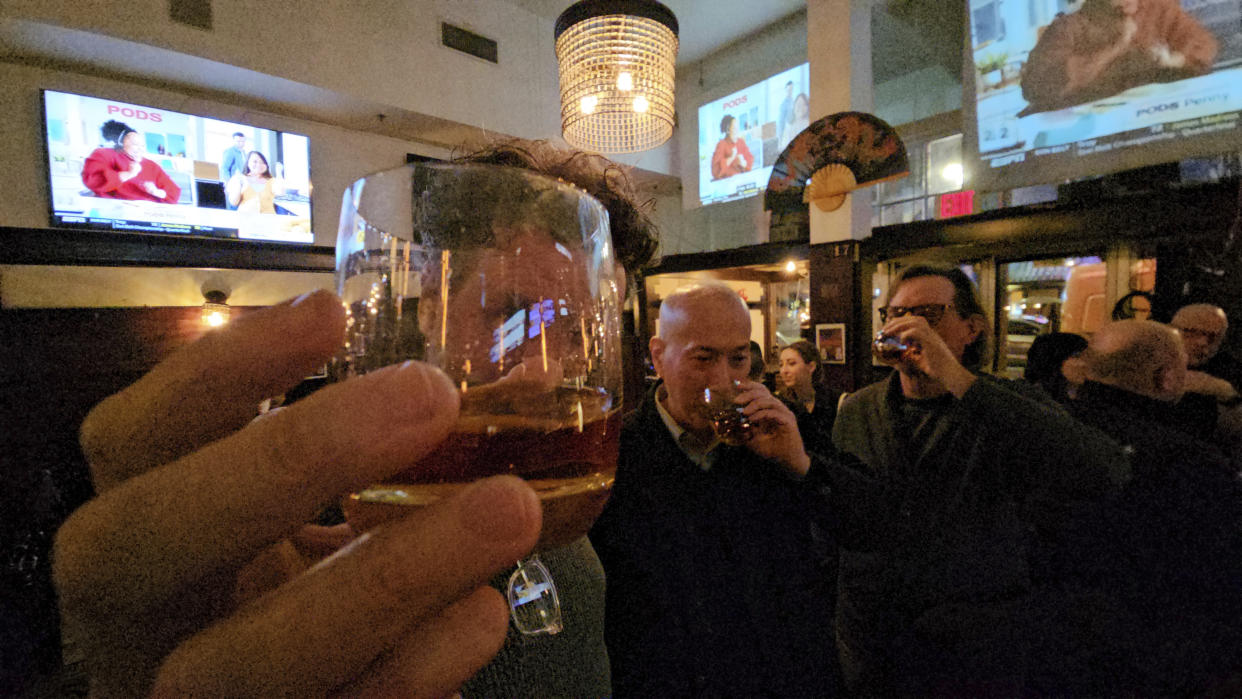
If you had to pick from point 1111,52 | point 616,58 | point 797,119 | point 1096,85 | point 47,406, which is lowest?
point 47,406

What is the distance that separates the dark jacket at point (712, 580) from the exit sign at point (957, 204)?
531cm

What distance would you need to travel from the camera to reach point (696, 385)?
1.81 metres

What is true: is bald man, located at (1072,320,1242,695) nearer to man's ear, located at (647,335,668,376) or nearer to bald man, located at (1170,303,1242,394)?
bald man, located at (1170,303,1242,394)

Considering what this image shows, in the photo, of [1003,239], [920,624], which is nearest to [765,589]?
[920,624]

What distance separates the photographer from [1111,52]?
410 cm

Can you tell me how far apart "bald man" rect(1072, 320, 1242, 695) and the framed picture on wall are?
9.62ft

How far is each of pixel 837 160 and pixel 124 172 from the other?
6613 mm

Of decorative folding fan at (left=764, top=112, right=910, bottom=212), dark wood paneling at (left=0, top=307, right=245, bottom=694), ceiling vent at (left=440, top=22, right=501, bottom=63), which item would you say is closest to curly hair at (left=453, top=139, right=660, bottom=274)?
dark wood paneling at (left=0, top=307, right=245, bottom=694)

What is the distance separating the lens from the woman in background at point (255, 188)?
5.09 meters

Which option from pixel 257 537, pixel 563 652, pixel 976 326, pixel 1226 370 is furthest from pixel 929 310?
pixel 1226 370

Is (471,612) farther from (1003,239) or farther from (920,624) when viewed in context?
(1003,239)

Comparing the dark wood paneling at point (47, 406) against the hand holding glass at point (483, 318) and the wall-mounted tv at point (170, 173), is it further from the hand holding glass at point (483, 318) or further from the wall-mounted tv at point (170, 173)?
the hand holding glass at point (483, 318)

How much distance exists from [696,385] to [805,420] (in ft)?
1.65

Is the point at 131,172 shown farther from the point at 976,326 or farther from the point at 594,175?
the point at 976,326
